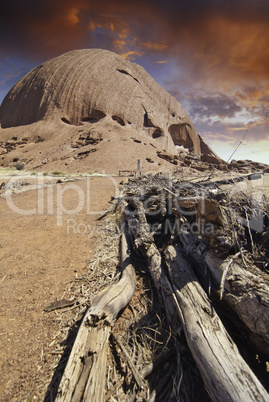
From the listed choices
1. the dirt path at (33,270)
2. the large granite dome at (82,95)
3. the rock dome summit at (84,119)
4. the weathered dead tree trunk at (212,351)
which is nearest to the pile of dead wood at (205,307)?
the weathered dead tree trunk at (212,351)

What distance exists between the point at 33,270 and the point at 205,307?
2.89m

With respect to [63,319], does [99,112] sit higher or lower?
higher

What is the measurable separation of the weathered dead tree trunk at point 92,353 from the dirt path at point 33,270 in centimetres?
55

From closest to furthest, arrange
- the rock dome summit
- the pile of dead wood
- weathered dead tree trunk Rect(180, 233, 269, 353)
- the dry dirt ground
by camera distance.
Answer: the pile of dead wood → weathered dead tree trunk Rect(180, 233, 269, 353) → the dry dirt ground → the rock dome summit

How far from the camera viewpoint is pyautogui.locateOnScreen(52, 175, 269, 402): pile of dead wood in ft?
4.61

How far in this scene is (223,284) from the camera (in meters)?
1.87

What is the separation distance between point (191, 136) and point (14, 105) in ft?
130

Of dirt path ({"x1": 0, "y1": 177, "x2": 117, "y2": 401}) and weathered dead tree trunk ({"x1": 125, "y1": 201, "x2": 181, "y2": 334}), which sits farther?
weathered dead tree trunk ({"x1": 125, "y1": 201, "x2": 181, "y2": 334})

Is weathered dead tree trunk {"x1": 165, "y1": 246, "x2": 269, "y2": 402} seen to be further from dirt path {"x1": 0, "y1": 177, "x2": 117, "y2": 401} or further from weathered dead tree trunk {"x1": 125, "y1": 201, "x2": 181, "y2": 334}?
dirt path {"x1": 0, "y1": 177, "x2": 117, "y2": 401}

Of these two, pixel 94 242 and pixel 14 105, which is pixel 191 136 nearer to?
pixel 14 105

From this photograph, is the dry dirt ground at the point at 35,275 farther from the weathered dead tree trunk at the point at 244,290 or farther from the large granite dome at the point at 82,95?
the large granite dome at the point at 82,95

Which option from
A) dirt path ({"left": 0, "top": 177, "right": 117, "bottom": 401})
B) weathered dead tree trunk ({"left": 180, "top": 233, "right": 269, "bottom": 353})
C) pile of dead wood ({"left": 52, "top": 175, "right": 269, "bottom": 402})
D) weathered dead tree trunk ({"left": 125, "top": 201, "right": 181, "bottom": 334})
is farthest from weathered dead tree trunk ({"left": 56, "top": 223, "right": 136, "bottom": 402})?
weathered dead tree trunk ({"left": 180, "top": 233, "right": 269, "bottom": 353})

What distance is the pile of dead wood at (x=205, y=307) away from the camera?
1.40m

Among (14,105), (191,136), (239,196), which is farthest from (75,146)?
(191,136)
